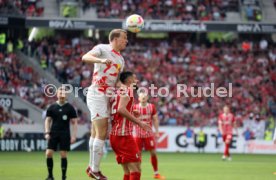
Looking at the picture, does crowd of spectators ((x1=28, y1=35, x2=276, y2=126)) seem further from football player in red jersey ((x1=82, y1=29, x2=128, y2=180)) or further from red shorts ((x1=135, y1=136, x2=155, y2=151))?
football player in red jersey ((x1=82, y1=29, x2=128, y2=180))

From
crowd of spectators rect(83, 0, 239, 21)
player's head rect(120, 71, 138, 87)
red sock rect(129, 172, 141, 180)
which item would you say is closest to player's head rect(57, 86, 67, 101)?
player's head rect(120, 71, 138, 87)

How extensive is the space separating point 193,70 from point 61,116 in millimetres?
28153

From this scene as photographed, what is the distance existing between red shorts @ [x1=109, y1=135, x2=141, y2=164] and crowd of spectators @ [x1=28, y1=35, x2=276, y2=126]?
89.3 ft

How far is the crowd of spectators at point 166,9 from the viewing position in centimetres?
4728

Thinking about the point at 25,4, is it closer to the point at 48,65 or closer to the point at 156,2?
the point at 48,65

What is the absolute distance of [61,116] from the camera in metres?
17.8

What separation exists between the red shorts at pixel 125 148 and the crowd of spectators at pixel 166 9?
114ft

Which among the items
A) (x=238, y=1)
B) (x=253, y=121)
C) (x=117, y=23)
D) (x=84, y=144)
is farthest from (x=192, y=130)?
(x=238, y=1)

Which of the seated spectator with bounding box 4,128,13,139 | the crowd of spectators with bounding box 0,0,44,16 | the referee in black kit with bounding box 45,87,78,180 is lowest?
the seated spectator with bounding box 4,128,13,139

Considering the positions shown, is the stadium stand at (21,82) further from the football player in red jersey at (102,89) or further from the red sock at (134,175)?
the red sock at (134,175)

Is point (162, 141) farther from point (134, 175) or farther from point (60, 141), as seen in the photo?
point (134, 175)

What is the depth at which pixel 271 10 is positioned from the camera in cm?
4966

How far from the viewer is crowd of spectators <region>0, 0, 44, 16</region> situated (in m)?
44.0

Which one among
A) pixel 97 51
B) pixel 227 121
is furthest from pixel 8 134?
pixel 97 51
